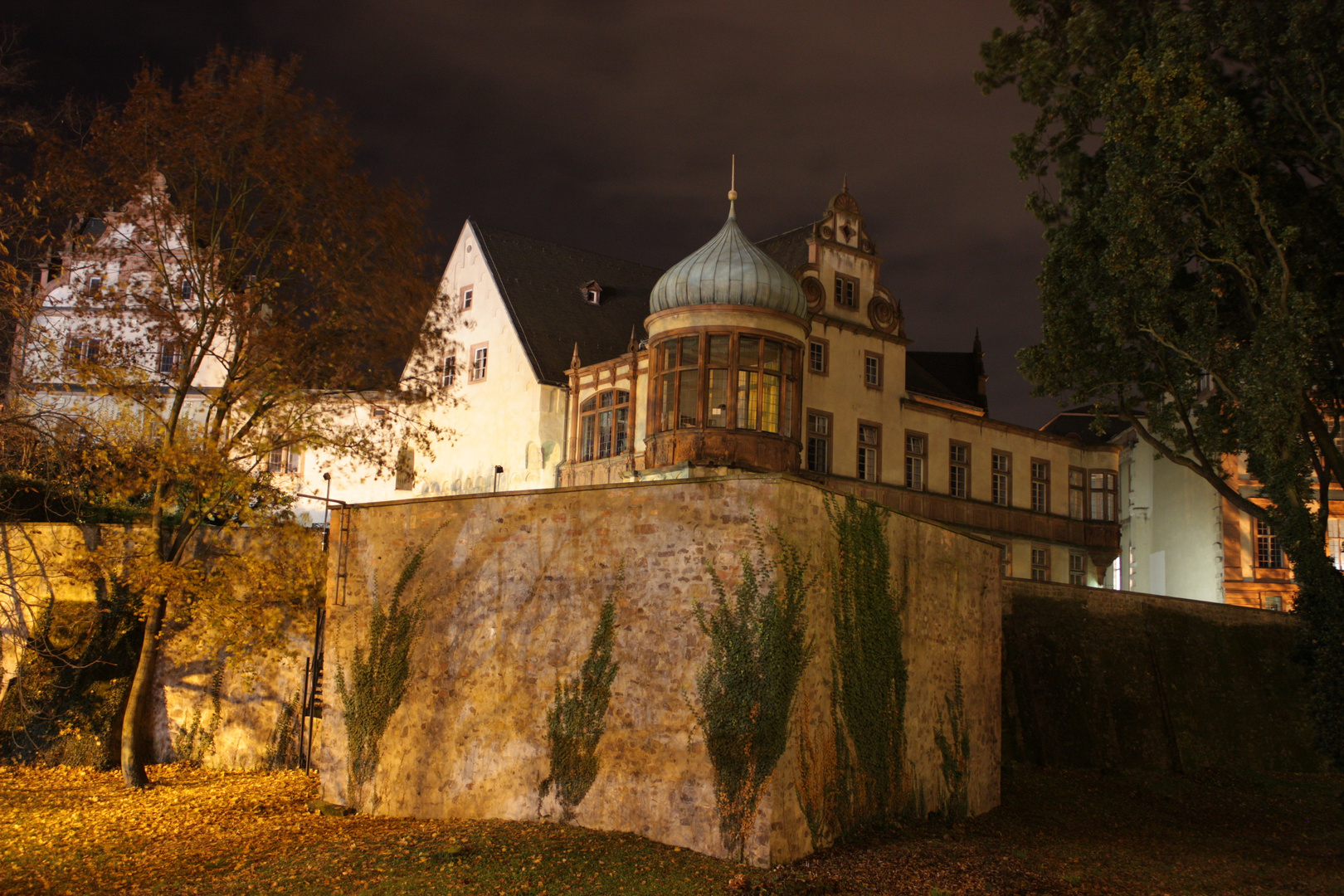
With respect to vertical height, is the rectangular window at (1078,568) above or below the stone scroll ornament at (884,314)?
below

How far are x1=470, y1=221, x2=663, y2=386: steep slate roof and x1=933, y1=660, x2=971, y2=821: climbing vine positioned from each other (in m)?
16.9

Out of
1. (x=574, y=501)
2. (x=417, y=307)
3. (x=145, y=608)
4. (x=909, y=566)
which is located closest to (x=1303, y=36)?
(x=909, y=566)

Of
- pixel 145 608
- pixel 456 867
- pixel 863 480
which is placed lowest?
pixel 456 867

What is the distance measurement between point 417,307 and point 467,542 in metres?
5.75

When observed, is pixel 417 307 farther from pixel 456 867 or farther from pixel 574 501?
pixel 456 867

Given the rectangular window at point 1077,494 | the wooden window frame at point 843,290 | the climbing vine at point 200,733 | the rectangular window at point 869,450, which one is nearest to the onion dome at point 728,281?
the wooden window frame at point 843,290

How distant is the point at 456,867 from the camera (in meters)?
14.1

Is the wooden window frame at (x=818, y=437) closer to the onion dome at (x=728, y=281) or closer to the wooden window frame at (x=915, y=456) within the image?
the wooden window frame at (x=915, y=456)

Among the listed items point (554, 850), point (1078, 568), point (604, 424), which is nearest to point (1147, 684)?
point (1078, 568)

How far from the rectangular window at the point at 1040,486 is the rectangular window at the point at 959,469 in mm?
2935

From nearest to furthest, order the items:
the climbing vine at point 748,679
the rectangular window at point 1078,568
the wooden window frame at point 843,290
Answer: the climbing vine at point 748,679, the wooden window frame at point 843,290, the rectangular window at point 1078,568

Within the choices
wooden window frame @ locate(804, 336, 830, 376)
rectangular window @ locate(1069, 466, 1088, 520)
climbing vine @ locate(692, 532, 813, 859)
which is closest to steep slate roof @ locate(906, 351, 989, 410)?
rectangular window @ locate(1069, 466, 1088, 520)

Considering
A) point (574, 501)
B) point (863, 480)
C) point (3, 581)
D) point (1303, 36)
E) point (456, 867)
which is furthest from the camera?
point (863, 480)

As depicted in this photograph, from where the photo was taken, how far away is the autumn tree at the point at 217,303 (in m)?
19.2
